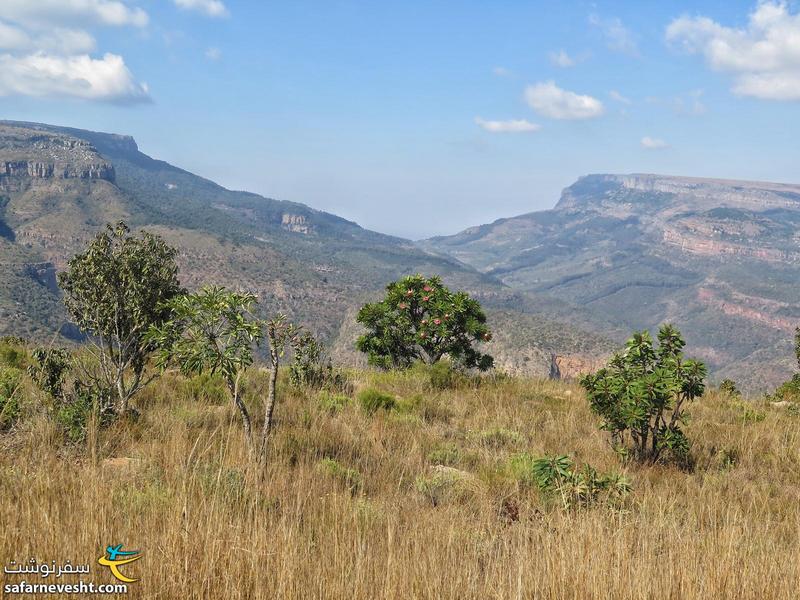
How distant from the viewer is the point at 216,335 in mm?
5160

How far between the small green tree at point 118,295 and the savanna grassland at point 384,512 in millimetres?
774

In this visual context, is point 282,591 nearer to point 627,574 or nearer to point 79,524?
point 79,524

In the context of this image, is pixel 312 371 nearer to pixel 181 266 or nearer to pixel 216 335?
pixel 216 335

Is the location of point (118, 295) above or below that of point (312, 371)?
above

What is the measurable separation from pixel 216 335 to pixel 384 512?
7.24 ft

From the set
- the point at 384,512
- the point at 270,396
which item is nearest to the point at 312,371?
the point at 270,396

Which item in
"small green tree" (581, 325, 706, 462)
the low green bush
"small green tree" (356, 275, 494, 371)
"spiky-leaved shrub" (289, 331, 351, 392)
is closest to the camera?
the low green bush

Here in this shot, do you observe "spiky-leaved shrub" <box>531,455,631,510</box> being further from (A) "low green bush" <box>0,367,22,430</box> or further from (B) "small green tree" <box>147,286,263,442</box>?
(A) "low green bush" <box>0,367,22,430</box>

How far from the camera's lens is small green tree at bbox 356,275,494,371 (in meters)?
14.1

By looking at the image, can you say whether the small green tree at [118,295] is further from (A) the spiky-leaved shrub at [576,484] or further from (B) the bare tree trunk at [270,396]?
(A) the spiky-leaved shrub at [576,484]

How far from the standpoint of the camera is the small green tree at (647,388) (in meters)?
6.54

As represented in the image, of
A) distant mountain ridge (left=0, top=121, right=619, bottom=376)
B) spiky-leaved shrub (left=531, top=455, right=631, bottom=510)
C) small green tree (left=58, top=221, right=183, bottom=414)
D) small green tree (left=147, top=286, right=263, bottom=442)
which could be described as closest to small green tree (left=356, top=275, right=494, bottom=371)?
small green tree (left=58, top=221, right=183, bottom=414)

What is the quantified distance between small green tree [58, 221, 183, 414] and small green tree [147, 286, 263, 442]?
6.26 feet

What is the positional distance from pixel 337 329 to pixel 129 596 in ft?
379
